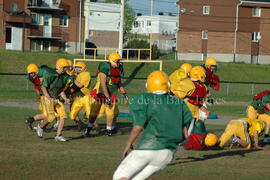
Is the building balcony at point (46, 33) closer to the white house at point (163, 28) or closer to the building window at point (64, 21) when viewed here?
the building window at point (64, 21)

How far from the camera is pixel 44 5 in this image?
62.6m

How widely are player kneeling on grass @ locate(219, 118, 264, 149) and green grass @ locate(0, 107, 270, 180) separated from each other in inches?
9.9

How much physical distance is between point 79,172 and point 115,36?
76948 mm

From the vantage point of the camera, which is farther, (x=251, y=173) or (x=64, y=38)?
(x=64, y=38)

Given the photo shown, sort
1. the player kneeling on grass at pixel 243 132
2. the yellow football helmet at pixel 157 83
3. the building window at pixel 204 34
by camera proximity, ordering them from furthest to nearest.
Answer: the building window at pixel 204 34 < the player kneeling on grass at pixel 243 132 < the yellow football helmet at pixel 157 83

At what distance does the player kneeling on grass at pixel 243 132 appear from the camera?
12580mm

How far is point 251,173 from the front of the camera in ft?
33.0

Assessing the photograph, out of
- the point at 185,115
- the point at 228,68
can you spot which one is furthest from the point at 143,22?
the point at 185,115

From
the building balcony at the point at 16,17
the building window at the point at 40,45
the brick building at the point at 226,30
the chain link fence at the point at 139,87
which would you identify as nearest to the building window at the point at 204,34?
the brick building at the point at 226,30

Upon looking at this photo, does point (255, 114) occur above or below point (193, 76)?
below

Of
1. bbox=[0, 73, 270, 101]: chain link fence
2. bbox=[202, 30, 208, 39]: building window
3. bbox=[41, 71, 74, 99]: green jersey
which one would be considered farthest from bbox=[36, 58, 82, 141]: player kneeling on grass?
bbox=[202, 30, 208, 39]: building window

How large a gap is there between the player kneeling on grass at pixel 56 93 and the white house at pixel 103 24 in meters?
71.3

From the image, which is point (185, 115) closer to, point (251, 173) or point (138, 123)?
point (138, 123)

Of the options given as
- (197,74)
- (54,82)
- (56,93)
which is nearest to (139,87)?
(56,93)
